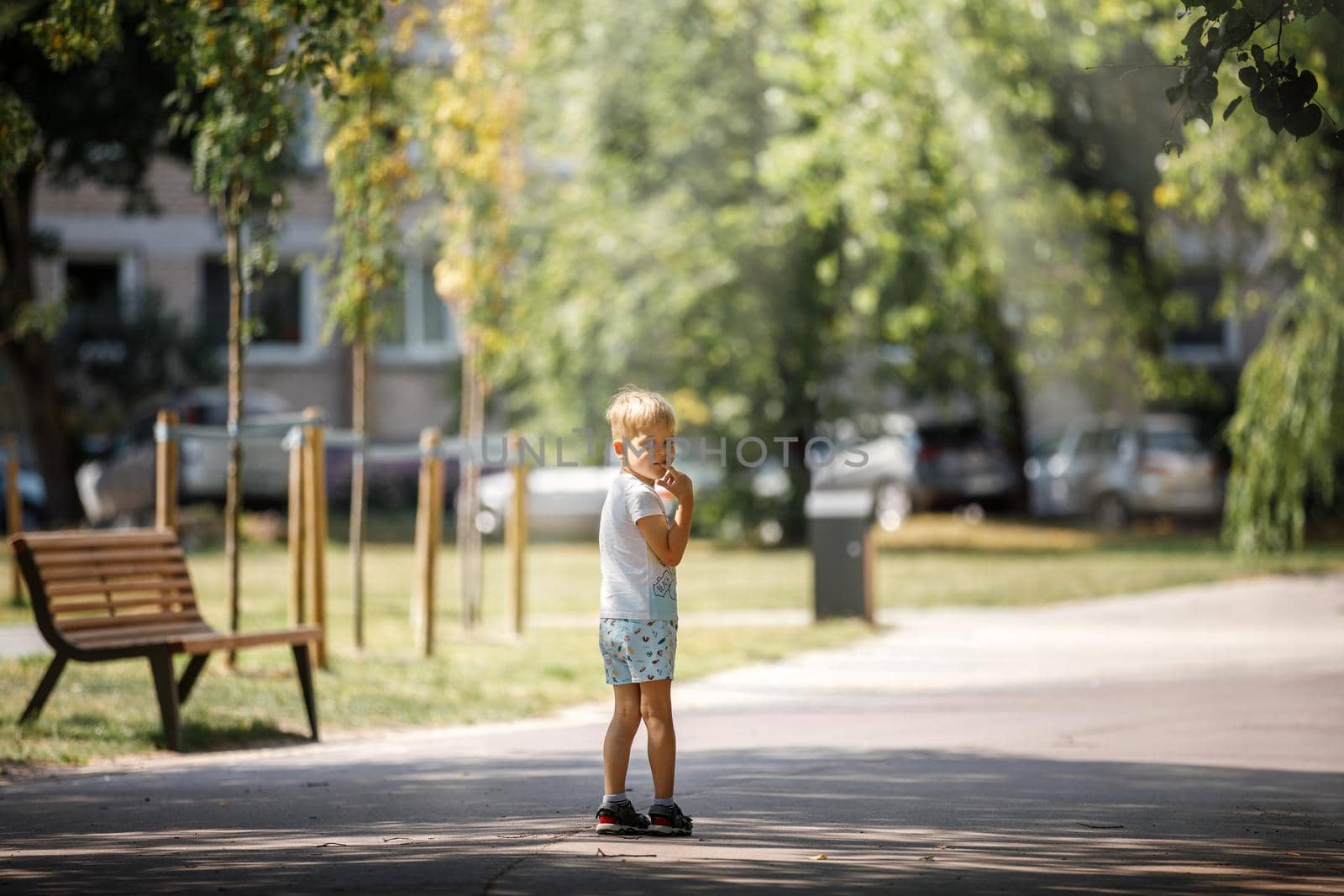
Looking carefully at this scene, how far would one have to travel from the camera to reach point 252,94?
10.8m

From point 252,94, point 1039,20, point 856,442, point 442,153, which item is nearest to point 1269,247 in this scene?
point 1039,20

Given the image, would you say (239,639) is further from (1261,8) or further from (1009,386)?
(1009,386)

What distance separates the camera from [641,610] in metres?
6.59

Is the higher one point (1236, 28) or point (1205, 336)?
point (1205, 336)

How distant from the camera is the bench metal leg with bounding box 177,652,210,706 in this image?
999 centimetres

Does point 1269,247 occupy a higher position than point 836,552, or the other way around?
point 1269,247

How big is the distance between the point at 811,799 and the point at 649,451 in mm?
1838

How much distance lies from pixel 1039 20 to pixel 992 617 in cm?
692

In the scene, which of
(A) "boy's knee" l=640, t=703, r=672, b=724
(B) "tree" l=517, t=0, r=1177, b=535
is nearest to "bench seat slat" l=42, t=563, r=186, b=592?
(A) "boy's knee" l=640, t=703, r=672, b=724

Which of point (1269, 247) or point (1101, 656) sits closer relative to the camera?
point (1101, 656)

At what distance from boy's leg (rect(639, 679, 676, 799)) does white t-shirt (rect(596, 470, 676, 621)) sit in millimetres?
256

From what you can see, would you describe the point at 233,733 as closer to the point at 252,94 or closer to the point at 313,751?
the point at 313,751

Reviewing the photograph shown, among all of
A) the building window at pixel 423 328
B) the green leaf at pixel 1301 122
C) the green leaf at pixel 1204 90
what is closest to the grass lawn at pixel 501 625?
the green leaf at pixel 1204 90

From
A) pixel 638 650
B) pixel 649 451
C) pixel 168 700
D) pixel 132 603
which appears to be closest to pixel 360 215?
pixel 132 603
